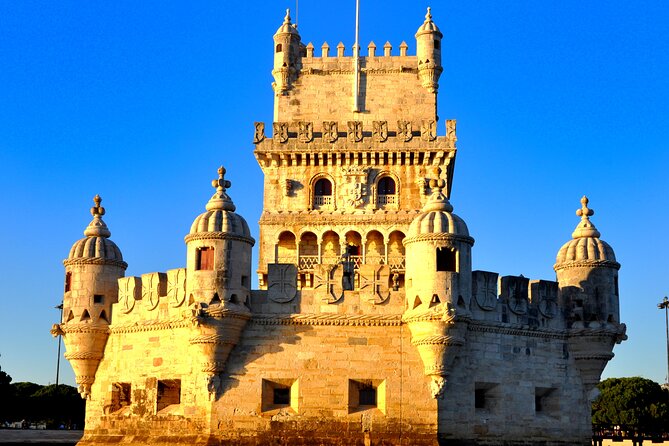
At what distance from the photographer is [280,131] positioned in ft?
185

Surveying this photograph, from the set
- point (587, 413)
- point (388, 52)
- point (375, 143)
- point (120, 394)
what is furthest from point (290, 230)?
point (587, 413)

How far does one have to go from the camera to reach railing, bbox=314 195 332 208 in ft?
184

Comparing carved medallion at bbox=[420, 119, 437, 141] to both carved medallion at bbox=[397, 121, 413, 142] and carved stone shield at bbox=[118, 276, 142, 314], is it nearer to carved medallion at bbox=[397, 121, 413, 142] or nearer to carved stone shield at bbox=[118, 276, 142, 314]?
carved medallion at bbox=[397, 121, 413, 142]

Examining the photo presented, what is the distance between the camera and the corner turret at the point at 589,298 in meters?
43.3

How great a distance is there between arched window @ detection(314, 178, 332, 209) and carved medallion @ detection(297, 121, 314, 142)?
7.89ft

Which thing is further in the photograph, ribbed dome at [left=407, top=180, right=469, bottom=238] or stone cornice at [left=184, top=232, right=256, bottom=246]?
stone cornice at [left=184, top=232, right=256, bottom=246]

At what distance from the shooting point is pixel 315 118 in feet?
189

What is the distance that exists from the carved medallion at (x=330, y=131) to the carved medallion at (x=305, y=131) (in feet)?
2.37

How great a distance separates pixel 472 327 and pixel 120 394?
15.3m

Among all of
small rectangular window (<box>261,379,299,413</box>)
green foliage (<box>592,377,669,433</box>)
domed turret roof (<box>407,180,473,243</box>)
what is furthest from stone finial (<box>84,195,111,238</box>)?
green foliage (<box>592,377,669,433</box>)

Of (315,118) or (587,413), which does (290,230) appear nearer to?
(315,118)

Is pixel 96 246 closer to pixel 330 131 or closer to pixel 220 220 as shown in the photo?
pixel 220 220

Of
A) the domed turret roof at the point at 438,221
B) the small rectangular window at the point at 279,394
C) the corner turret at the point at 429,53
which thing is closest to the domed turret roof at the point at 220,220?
the small rectangular window at the point at 279,394

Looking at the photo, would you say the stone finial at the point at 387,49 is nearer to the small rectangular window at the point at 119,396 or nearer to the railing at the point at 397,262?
the railing at the point at 397,262
